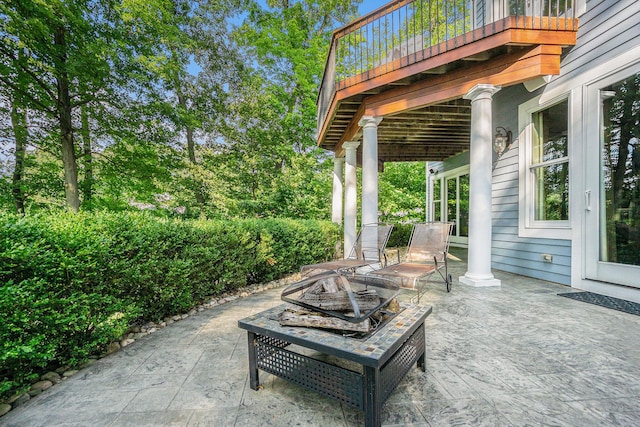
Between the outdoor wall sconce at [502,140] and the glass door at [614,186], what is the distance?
1424mm

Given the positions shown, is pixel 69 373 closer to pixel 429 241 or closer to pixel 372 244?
pixel 372 244

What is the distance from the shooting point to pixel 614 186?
11.0ft

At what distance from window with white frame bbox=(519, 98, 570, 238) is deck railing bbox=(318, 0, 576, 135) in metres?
1.13

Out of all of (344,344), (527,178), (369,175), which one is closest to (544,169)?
(527,178)

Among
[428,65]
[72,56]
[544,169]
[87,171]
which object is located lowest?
[544,169]

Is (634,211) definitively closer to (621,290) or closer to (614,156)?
(614,156)

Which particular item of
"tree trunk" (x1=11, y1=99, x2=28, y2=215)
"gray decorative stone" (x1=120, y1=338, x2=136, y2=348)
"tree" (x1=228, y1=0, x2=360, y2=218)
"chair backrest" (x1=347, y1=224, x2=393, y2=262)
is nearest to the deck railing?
"chair backrest" (x1=347, y1=224, x2=393, y2=262)

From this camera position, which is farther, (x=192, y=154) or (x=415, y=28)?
(x=192, y=154)

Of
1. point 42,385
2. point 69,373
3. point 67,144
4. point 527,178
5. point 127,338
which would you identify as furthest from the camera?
point 67,144

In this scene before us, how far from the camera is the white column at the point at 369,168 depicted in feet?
15.7

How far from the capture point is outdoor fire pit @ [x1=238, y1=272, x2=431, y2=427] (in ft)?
4.37

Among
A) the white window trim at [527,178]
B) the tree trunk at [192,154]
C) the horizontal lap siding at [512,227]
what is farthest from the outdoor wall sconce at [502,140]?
the tree trunk at [192,154]

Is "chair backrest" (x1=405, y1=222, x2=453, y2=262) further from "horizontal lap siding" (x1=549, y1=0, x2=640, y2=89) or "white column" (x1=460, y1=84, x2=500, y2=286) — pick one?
"horizontal lap siding" (x1=549, y1=0, x2=640, y2=89)

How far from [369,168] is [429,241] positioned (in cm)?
155
